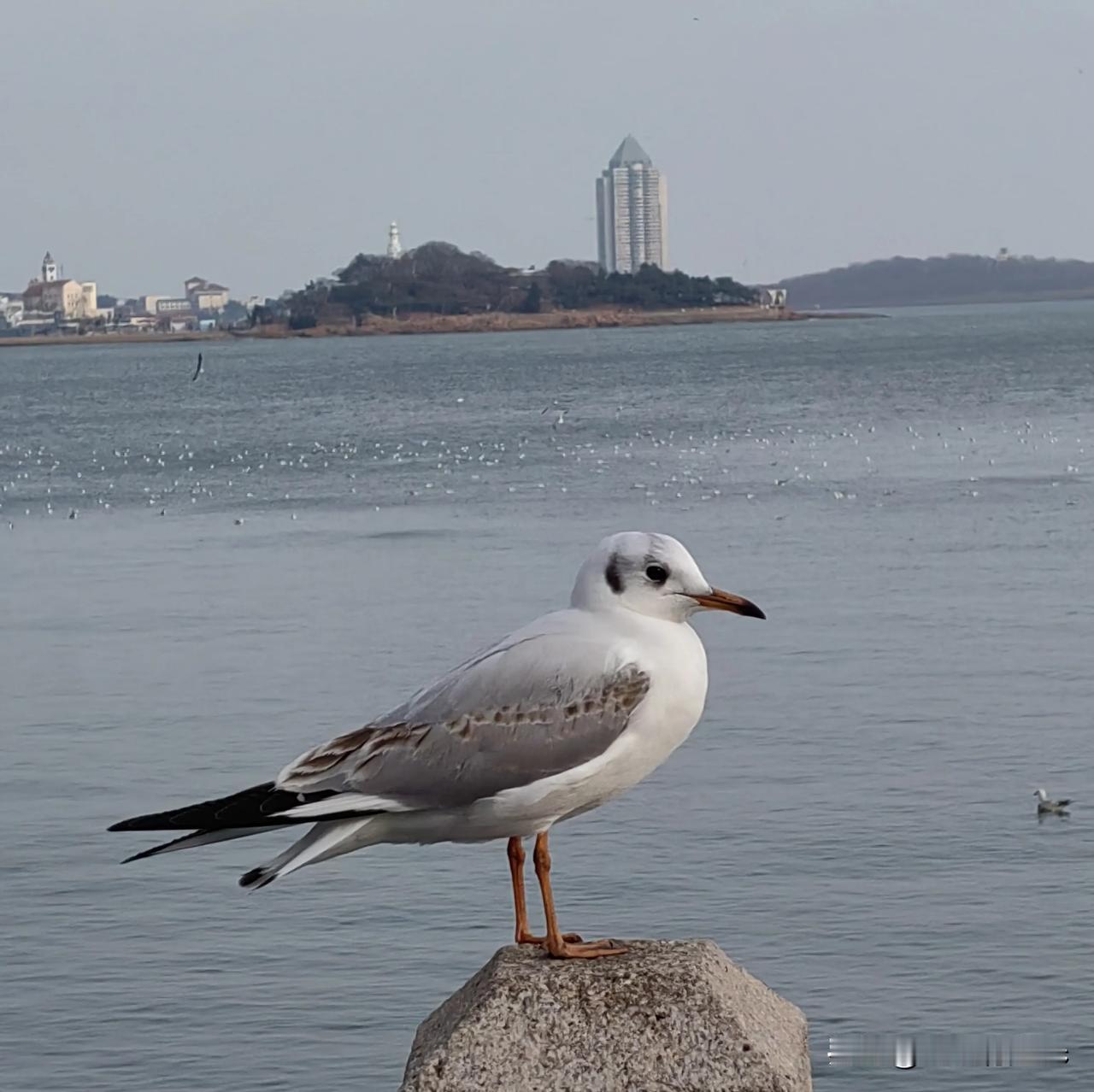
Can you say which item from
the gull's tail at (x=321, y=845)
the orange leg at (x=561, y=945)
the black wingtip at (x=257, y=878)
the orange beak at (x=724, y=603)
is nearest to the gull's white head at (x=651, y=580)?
the orange beak at (x=724, y=603)

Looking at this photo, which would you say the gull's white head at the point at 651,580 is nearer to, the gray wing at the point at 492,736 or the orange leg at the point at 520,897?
the gray wing at the point at 492,736

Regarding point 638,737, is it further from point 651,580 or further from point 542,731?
point 651,580

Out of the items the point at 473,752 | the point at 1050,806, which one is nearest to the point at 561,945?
the point at 473,752

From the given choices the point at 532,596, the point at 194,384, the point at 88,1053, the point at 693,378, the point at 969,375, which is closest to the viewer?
the point at 88,1053

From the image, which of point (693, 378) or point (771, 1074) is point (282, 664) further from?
point (693, 378)

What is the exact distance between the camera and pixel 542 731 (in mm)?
6066

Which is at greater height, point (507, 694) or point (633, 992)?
point (507, 694)

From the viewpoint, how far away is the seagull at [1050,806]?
13320 mm

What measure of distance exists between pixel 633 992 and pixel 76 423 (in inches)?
2679

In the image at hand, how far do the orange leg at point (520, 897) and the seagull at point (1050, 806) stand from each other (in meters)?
7.41

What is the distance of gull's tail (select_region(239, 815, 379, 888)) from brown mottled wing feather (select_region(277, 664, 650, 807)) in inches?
4.0

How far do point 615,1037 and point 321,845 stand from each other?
0.87 metres

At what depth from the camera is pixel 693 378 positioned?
309ft

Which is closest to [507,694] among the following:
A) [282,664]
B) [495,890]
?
[495,890]
